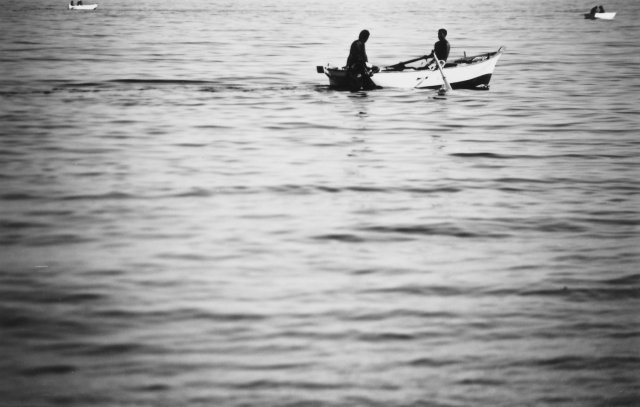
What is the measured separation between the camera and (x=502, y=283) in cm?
1128

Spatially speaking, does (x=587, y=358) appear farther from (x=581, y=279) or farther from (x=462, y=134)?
(x=462, y=134)

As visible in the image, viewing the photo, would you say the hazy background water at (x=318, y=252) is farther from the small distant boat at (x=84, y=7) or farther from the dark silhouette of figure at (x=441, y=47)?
the small distant boat at (x=84, y=7)

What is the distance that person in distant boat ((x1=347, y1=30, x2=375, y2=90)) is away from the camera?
95.0 feet

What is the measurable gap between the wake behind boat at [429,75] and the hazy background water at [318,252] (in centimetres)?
80

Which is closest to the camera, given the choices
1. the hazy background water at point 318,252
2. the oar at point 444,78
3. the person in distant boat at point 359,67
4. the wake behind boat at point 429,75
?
the hazy background water at point 318,252

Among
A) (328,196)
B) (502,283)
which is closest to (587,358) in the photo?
(502,283)

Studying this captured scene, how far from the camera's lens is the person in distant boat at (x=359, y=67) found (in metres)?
28.9

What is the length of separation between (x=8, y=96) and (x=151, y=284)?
21.1 meters

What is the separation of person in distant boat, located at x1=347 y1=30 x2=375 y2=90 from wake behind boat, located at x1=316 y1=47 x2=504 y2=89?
19cm

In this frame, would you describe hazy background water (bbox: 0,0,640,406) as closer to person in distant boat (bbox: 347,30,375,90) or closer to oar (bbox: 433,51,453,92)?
person in distant boat (bbox: 347,30,375,90)

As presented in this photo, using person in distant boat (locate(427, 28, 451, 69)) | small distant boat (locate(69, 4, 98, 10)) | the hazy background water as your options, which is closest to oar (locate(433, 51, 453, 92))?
person in distant boat (locate(427, 28, 451, 69))

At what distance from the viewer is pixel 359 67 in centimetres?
2988

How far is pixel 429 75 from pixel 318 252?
1887 cm

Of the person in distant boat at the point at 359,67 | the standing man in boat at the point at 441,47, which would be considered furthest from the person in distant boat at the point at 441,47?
the person in distant boat at the point at 359,67
